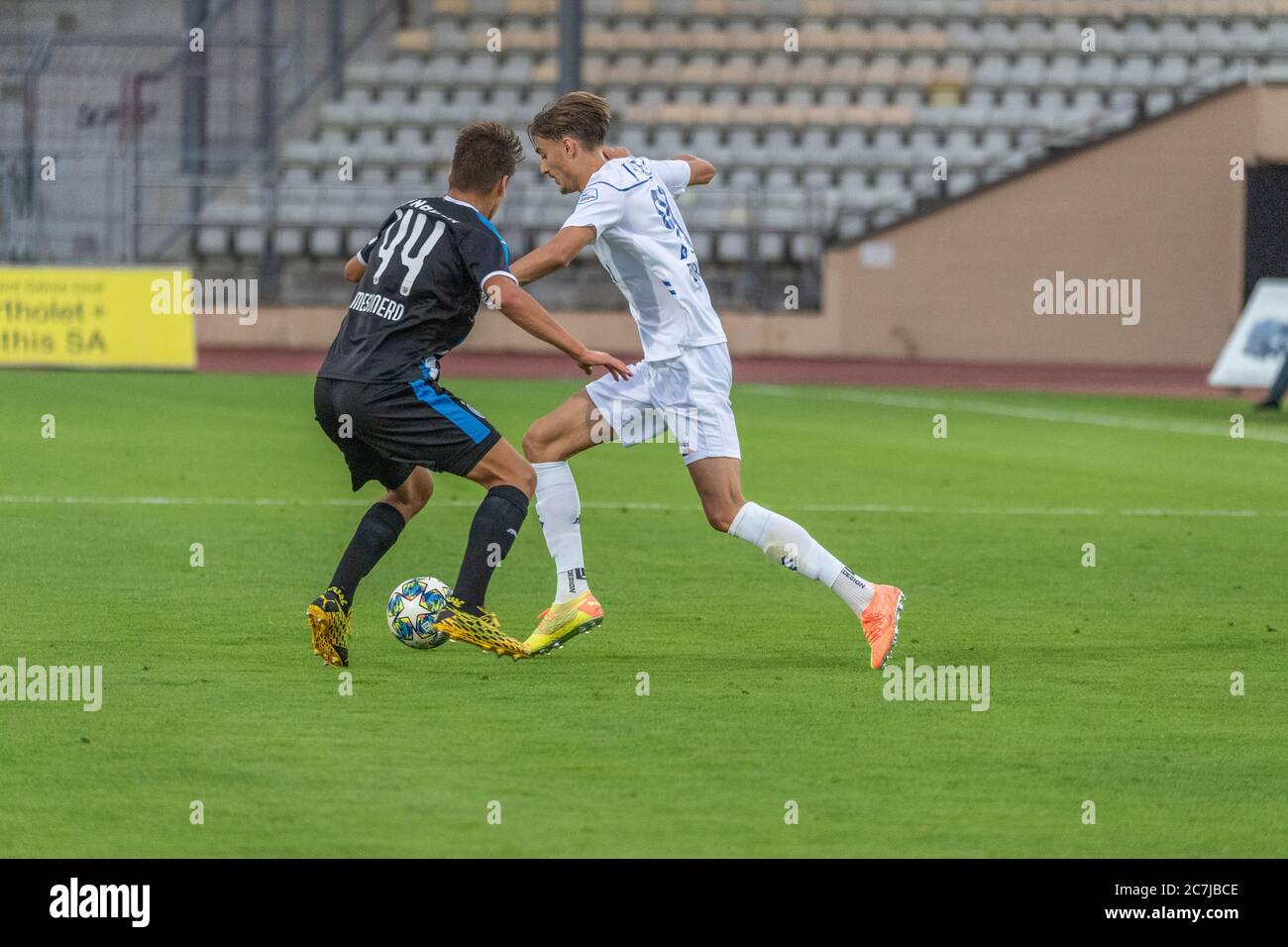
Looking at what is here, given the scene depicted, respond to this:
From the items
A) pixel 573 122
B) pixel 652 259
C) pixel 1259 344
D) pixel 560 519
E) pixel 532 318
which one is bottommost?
pixel 560 519

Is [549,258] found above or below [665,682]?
above

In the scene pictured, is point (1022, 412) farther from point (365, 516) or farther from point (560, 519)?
point (365, 516)

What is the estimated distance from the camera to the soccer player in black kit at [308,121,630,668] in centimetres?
723

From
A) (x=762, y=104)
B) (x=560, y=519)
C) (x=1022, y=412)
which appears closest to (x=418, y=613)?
(x=560, y=519)

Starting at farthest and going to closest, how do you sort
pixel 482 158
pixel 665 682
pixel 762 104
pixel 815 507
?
pixel 762 104 < pixel 815 507 < pixel 482 158 < pixel 665 682

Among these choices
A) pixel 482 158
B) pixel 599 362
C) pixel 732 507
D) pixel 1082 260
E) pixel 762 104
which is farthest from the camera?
pixel 762 104

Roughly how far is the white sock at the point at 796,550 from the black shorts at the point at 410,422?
96cm

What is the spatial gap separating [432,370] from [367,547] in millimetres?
672

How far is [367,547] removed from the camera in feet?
24.5

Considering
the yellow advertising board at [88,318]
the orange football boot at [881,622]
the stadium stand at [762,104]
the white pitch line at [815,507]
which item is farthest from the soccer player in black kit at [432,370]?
the stadium stand at [762,104]

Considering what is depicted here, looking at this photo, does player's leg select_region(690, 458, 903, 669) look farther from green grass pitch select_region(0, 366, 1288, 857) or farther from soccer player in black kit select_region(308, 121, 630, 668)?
soccer player in black kit select_region(308, 121, 630, 668)

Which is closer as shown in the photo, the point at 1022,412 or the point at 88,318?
the point at 1022,412

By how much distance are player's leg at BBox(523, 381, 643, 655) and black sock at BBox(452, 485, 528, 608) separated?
26 cm

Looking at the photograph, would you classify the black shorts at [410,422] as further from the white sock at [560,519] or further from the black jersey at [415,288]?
the white sock at [560,519]
